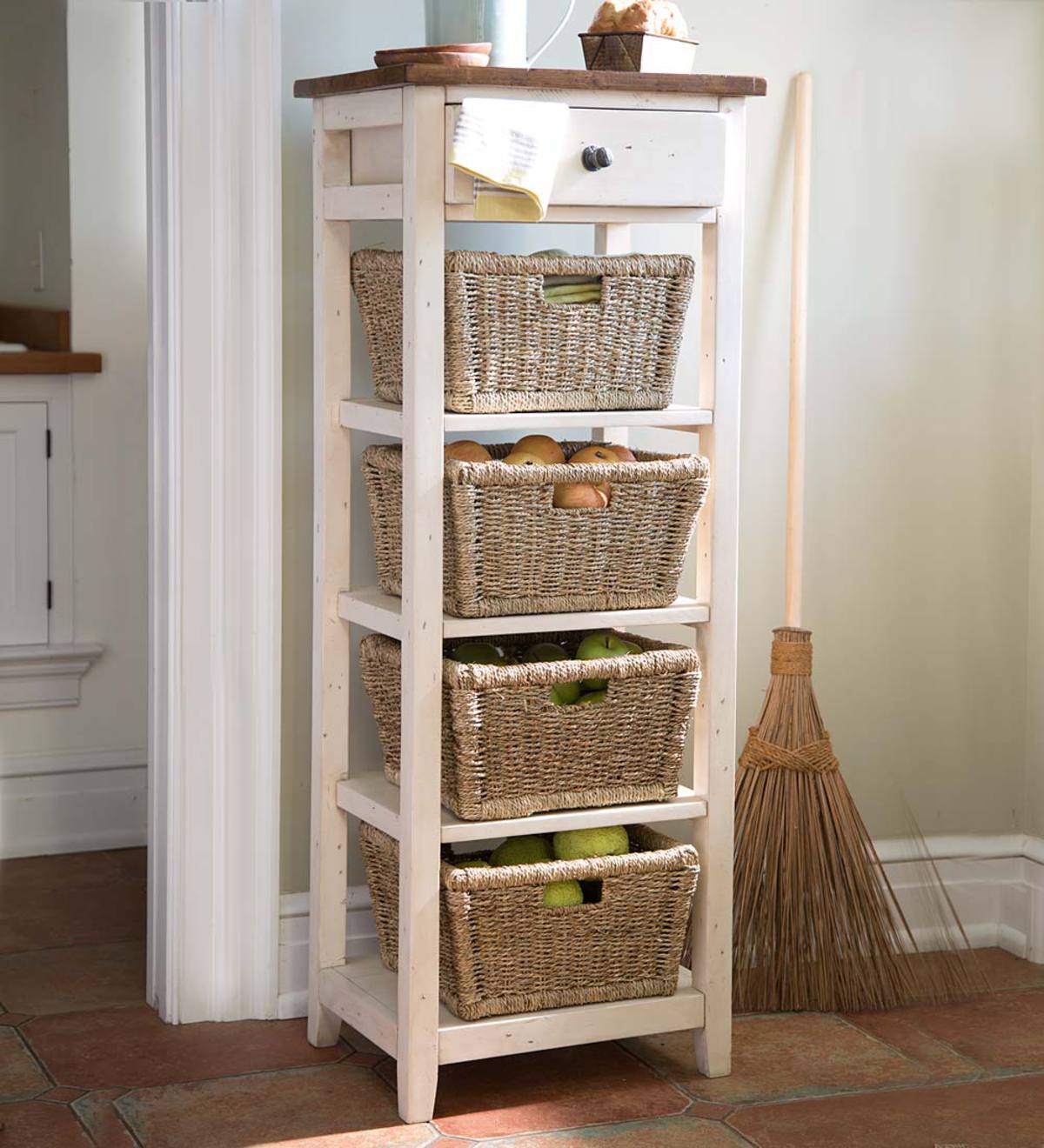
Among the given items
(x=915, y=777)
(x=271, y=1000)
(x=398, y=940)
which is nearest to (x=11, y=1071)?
(x=271, y=1000)

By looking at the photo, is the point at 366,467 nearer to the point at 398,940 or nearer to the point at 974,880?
the point at 398,940

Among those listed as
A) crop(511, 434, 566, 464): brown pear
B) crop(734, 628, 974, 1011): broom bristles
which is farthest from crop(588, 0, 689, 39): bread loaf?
crop(734, 628, 974, 1011): broom bristles

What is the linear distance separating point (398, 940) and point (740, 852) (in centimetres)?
63

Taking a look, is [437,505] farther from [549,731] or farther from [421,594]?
[549,731]

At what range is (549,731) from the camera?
221 cm

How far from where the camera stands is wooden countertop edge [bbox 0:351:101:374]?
3420 mm

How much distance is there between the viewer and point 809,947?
2.62 m

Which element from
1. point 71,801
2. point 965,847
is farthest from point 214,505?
point 965,847

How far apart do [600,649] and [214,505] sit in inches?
24.2

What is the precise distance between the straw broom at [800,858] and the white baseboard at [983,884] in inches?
10.2

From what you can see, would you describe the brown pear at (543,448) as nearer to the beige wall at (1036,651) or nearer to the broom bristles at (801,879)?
the broom bristles at (801,879)

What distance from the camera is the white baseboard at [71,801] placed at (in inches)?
136

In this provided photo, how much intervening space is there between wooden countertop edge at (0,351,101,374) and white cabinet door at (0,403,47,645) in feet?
0.26

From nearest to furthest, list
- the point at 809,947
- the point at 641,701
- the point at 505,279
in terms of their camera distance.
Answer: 1. the point at 505,279
2. the point at 641,701
3. the point at 809,947
